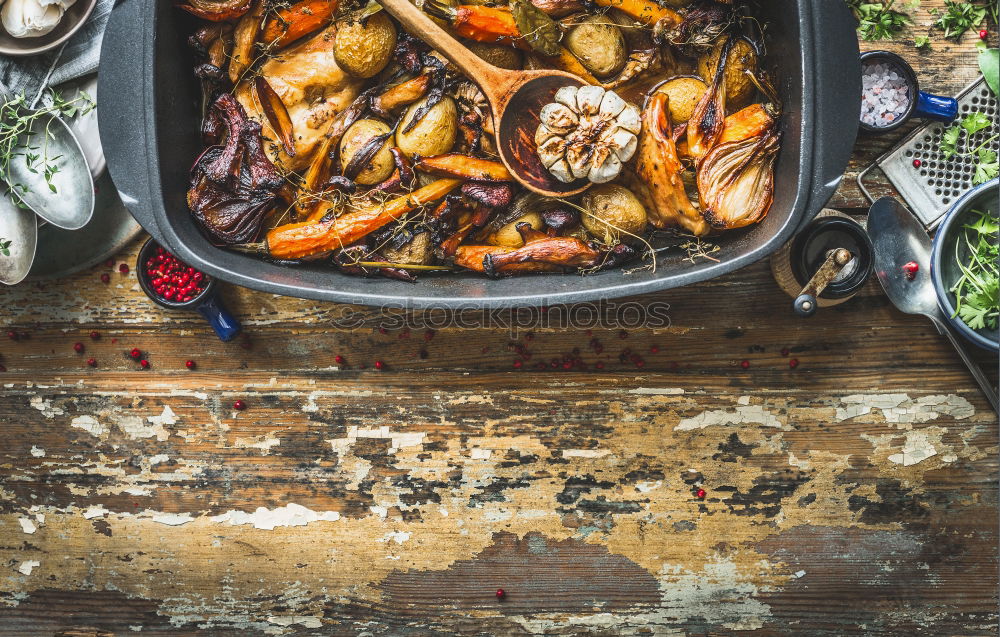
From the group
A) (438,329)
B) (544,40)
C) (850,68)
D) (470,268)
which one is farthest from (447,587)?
(850,68)

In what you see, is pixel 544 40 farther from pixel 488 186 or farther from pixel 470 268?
pixel 470 268

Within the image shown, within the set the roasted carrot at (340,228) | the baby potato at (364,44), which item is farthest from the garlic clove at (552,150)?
the baby potato at (364,44)

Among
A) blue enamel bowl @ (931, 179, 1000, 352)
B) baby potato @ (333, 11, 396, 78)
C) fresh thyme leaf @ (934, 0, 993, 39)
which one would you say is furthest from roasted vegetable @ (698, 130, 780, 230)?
baby potato @ (333, 11, 396, 78)

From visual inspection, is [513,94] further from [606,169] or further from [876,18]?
[876,18]

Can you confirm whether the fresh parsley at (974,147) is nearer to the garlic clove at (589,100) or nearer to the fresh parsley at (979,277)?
the fresh parsley at (979,277)

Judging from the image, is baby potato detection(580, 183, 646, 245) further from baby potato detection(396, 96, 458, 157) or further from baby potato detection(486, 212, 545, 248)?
baby potato detection(396, 96, 458, 157)
